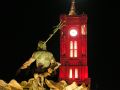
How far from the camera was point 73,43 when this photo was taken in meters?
63.6

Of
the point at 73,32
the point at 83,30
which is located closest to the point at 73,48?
the point at 73,32

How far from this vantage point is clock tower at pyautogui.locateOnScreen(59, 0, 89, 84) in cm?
6219

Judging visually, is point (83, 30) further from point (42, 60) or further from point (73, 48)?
point (42, 60)

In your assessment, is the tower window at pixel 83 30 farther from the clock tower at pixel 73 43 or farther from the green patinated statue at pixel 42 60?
the green patinated statue at pixel 42 60

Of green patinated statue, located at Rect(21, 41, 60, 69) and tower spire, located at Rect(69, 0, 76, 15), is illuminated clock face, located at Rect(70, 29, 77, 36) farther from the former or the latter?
green patinated statue, located at Rect(21, 41, 60, 69)

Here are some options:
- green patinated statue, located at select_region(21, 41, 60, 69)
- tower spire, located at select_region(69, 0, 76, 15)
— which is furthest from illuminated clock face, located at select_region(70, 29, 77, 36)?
green patinated statue, located at select_region(21, 41, 60, 69)

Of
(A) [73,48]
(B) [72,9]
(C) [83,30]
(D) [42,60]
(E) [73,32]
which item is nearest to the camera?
(D) [42,60]

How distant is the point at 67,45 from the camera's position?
63656mm

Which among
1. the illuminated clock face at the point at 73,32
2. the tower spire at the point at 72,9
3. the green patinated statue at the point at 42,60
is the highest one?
the tower spire at the point at 72,9

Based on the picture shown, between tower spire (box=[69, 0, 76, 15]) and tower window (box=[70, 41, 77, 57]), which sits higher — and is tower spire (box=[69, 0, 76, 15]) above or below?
above

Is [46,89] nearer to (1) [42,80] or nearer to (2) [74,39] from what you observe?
(1) [42,80]

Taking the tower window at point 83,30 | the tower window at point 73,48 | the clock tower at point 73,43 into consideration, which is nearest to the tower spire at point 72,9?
the clock tower at point 73,43

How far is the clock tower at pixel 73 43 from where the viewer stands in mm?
62188

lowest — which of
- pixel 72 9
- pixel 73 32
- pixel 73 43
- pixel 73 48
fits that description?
pixel 73 48
